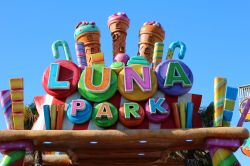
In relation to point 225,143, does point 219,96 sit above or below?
above

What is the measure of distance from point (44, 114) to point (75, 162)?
3.50 m

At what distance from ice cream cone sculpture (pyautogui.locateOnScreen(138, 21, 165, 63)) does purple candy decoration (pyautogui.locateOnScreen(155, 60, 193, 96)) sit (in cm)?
174

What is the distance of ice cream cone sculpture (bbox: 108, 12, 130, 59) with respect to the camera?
45.2 ft

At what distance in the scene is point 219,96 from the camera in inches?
454

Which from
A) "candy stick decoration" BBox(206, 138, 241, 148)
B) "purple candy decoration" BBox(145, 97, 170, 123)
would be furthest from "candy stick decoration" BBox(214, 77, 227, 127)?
"purple candy decoration" BBox(145, 97, 170, 123)

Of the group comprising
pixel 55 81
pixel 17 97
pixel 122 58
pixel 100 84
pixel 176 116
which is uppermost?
pixel 122 58

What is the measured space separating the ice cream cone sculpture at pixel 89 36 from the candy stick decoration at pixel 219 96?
3.56 meters

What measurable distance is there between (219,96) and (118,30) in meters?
3.75

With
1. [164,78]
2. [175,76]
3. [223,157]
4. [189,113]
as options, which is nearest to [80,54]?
[164,78]

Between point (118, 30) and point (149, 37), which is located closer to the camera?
point (149, 37)

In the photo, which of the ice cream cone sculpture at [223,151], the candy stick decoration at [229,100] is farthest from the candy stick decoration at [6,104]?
the candy stick decoration at [229,100]

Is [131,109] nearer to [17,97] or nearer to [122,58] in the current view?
[122,58]

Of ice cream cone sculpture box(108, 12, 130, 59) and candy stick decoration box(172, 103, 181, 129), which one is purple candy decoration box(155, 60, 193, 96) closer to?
candy stick decoration box(172, 103, 181, 129)

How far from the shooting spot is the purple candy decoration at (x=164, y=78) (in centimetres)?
1162
